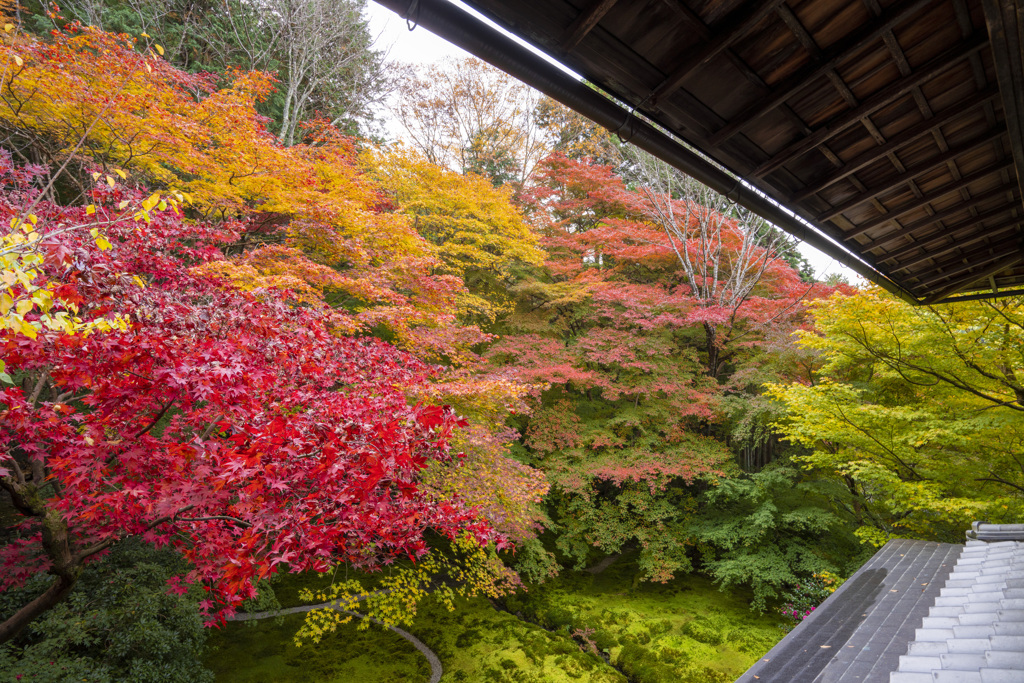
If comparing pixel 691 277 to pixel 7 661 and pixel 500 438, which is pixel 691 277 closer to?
pixel 500 438

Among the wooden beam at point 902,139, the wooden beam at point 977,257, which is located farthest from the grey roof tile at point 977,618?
the wooden beam at point 902,139

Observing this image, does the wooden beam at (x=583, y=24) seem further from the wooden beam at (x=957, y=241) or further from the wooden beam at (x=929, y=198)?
the wooden beam at (x=957, y=241)

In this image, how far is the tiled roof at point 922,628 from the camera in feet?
7.08

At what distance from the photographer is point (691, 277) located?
945 centimetres

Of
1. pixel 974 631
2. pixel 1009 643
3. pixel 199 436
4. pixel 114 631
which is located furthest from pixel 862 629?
pixel 114 631

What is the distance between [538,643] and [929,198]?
7.25 m

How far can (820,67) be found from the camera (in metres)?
1.37

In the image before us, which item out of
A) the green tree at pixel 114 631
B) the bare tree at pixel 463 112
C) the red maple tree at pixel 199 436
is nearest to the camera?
the red maple tree at pixel 199 436

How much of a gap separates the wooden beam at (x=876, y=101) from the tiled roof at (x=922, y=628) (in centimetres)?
235

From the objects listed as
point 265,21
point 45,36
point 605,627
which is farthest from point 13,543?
point 265,21

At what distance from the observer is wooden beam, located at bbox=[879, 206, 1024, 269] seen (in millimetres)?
2391

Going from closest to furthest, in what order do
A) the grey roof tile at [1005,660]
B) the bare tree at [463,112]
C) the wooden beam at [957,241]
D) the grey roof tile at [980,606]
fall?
the grey roof tile at [1005,660]
the wooden beam at [957,241]
the grey roof tile at [980,606]
the bare tree at [463,112]

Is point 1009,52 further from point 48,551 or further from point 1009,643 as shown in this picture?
point 48,551

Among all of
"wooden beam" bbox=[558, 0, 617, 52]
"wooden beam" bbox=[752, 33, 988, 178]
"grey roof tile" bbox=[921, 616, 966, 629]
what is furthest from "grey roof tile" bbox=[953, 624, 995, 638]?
"wooden beam" bbox=[558, 0, 617, 52]
